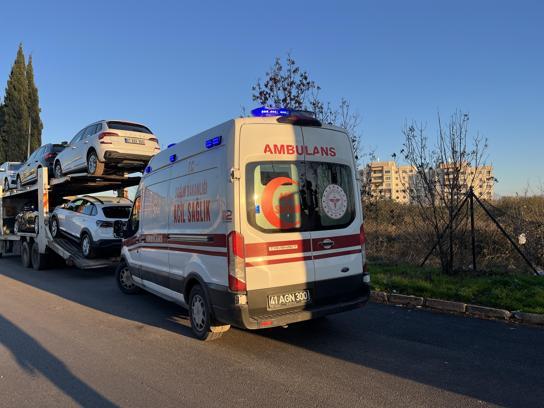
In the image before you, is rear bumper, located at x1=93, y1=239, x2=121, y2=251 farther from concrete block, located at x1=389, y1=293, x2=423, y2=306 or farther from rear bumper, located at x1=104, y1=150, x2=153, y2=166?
concrete block, located at x1=389, y1=293, x2=423, y2=306

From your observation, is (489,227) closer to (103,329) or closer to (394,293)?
(394,293)

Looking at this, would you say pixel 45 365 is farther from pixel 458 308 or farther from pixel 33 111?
pixel 33 111

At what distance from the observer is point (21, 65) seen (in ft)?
150

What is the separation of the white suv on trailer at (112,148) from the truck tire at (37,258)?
2.98m

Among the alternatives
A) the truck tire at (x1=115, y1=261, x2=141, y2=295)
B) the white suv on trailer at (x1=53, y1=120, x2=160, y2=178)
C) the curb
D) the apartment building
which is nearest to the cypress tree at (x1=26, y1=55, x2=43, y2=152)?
the white suv on trailer at (x1=53, y1=120, x2=160, y2=178)

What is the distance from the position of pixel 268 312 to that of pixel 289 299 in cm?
30

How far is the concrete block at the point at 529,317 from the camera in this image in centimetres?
613

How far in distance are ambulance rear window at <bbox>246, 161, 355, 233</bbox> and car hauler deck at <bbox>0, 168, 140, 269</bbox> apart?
294 inches

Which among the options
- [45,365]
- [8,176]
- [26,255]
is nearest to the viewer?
[45,365]

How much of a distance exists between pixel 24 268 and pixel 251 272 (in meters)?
12.3

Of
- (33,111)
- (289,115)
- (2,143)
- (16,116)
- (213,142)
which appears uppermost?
(33,111)

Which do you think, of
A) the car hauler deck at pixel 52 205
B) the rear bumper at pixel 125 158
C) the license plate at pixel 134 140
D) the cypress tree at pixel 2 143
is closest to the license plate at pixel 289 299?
the car hauler deck at pixel 52 205

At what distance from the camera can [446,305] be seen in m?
7.11

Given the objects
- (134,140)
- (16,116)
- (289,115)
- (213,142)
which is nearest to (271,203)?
(213,142)
